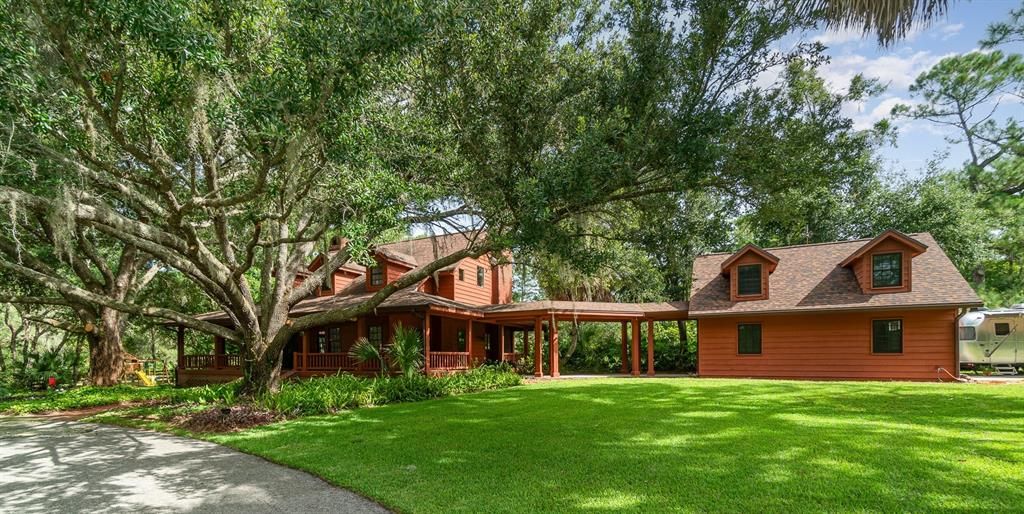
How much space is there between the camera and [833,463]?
5.02 meters

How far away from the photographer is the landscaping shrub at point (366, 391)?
31.9ft

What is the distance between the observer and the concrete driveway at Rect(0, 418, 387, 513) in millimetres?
4562

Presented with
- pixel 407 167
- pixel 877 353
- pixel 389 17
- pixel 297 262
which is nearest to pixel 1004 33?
pixel 389 17

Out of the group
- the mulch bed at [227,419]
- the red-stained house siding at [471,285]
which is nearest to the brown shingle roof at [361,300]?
the red-stained house siding at [471,285]

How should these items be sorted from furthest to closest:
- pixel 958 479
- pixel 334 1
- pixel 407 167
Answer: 1. pixel 407 167
2. pixel 334 1
3. pixel 958 479

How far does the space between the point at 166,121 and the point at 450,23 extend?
460 centimetres

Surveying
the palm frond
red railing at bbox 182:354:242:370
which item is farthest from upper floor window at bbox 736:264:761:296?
red railing at bbox 182:354:242:370

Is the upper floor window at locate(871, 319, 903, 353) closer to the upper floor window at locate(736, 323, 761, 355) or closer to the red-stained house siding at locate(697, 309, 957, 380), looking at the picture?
the red-stained house siding at locate(697, 309, 957, 380)

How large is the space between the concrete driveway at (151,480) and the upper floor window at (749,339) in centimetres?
1493

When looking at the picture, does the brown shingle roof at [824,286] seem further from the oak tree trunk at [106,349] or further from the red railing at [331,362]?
the oak tree trunk at [106,349]

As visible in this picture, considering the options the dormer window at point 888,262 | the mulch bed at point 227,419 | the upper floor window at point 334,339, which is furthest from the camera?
the upper floor window at point 334,339

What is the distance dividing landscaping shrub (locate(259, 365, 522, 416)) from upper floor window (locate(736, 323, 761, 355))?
7.85m

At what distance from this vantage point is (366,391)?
36.1 feet

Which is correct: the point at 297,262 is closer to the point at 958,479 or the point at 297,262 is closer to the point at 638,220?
the point at 638,220
